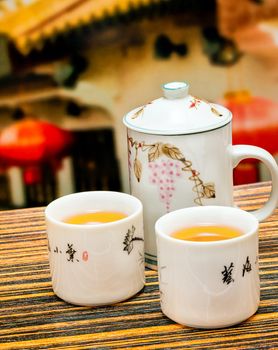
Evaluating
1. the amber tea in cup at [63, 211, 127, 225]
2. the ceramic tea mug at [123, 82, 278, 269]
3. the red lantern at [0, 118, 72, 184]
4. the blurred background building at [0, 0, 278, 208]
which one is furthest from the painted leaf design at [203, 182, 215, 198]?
the red lantern at [0, 118, 72, 184]

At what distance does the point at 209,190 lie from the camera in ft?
3.11

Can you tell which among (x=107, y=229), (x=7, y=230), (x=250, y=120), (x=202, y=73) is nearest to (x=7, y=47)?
(x=202, y=73)

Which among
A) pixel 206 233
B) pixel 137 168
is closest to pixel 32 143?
pixel 137 168

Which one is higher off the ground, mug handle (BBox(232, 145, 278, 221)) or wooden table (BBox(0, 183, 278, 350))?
mug handle (BBox(232, 145, 278, 221))

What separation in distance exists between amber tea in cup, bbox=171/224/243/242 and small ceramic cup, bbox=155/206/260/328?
0.03 m

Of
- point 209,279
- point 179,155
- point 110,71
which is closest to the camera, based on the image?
point 209,279

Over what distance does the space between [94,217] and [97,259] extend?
10 cm

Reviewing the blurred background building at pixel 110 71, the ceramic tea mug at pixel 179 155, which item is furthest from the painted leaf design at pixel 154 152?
the blurred background building at pixel 110 71

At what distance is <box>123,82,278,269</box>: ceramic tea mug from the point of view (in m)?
0.93

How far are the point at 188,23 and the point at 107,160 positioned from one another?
1.47 ft

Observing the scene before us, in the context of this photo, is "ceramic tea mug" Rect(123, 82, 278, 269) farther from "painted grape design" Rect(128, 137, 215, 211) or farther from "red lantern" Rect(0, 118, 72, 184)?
"red lantern" Rect(0, 118, 72, 184)

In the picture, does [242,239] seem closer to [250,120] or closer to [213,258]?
[213,258]

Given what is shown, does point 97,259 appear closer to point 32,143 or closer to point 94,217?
point 94,217

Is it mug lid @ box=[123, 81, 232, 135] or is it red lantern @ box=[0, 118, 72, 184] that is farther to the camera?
red lantern @ box=[0, 118, 72, 184]
